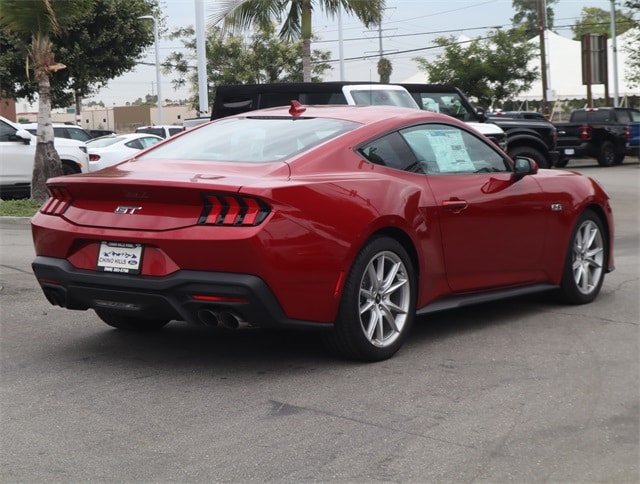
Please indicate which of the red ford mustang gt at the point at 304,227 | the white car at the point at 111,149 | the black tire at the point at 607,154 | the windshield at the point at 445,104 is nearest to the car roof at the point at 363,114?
the red ford mustang gt at the point at 304,227

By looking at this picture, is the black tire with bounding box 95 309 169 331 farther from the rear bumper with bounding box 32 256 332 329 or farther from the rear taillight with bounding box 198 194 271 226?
the rear taillight with bounding box 198 194 271 226

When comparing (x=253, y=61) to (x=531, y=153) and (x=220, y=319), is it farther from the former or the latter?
(x=220, y=319)

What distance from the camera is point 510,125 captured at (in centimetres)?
2089

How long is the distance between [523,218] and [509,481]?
331cm

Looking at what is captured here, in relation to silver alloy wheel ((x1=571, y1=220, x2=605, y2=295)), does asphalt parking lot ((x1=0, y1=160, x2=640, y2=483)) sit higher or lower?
lower

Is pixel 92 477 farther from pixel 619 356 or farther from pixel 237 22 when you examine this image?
pixel 237 22

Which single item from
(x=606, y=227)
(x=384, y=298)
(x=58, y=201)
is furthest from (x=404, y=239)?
(x=606, y=227)

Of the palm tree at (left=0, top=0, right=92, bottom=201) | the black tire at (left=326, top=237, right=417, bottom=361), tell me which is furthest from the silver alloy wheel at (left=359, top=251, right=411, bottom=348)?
the palm tree at (left=0, top=0, right=92, bottom=201)

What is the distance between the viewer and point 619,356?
19.9 feet

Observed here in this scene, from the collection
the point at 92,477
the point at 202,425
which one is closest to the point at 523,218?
the point at 202,425

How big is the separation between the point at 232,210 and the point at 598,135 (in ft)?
87.8

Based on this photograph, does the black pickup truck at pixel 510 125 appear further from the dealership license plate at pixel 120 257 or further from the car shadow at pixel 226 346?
the dealership license plate at pixel 120 257

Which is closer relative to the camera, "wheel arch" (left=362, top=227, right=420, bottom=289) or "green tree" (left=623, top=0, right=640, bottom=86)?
"wheel arch" (left=362, top=227, right=420, bottom=289)

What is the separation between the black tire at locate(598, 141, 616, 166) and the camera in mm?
30303
